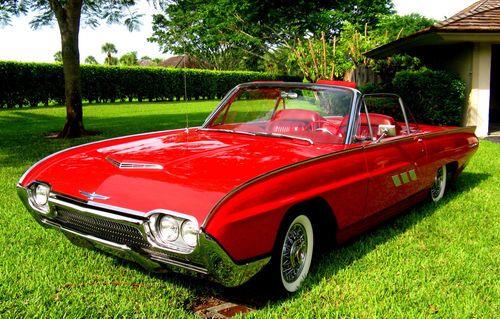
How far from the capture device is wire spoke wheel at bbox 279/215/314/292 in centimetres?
279

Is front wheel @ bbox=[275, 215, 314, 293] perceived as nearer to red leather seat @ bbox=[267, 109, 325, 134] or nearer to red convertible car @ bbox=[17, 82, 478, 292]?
red convertible car @ bbox=[17, 82, 478, 292]

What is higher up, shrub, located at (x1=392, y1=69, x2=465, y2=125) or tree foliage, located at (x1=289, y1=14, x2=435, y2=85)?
tree foliage, located at (x1=289, y1=14, x2=435, y2=85)

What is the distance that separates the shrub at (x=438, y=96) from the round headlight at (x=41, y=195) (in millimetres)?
9719

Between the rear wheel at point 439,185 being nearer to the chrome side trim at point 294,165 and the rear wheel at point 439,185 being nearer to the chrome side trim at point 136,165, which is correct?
the chrome side trim at point 294,165

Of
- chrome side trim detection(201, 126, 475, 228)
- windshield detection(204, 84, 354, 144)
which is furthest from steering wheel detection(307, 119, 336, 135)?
chrome side trim detection(201, 126, 475, 228)

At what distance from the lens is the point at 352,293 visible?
2.82m

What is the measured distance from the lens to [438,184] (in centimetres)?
507

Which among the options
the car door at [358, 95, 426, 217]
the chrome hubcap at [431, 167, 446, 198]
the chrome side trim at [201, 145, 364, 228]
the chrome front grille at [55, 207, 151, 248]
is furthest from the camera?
the chrome hubcap at [431, 167, 446, 198]

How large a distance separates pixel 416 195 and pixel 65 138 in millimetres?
8118

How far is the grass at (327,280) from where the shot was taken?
8.56 feet

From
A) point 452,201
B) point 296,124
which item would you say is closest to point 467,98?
point 452,201

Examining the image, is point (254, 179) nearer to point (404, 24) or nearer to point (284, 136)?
point (284, 136)

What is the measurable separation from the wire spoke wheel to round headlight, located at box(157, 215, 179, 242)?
0.67 metres

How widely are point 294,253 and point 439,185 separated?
287 centimetres
